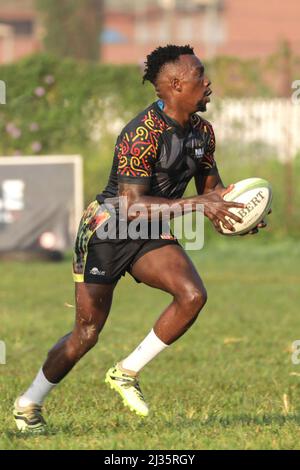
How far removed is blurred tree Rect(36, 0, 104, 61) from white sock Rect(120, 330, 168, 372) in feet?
86.9

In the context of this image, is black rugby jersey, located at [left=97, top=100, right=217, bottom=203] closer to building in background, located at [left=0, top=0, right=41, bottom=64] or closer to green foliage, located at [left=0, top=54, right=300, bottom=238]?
green foliage, located at [left=0, top=54, right=300, bottom=238]

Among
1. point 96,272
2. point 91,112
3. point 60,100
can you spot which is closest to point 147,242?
point 96,272

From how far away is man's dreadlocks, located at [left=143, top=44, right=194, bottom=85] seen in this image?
7664 millimetres

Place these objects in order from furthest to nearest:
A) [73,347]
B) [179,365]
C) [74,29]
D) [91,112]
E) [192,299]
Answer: [74,29]
[91,112]
[179,365]
[73,347]
[192,299]

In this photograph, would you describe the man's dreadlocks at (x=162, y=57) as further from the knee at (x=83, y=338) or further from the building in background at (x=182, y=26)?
the building in background at (x=182, y=26)

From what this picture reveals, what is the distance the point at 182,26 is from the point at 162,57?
65.5m

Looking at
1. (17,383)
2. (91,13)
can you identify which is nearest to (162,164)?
(17,383)

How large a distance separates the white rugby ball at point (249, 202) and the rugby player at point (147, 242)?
7 centimetres

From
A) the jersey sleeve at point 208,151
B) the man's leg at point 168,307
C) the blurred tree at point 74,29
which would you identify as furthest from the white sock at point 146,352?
the blurred tree at point 74,29

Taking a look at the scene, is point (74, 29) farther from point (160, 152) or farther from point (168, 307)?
point (168, 307)

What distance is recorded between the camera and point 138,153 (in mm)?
7406

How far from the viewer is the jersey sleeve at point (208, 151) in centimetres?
779

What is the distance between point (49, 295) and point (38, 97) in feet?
22.8

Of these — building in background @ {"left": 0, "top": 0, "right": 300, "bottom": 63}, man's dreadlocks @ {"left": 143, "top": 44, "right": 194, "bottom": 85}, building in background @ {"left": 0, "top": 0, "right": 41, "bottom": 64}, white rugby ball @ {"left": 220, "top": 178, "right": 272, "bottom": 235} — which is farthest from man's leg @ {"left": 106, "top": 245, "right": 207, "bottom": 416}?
building in background @ {"left": 0, "top": 0, "right": 41, "bottom": 64}
